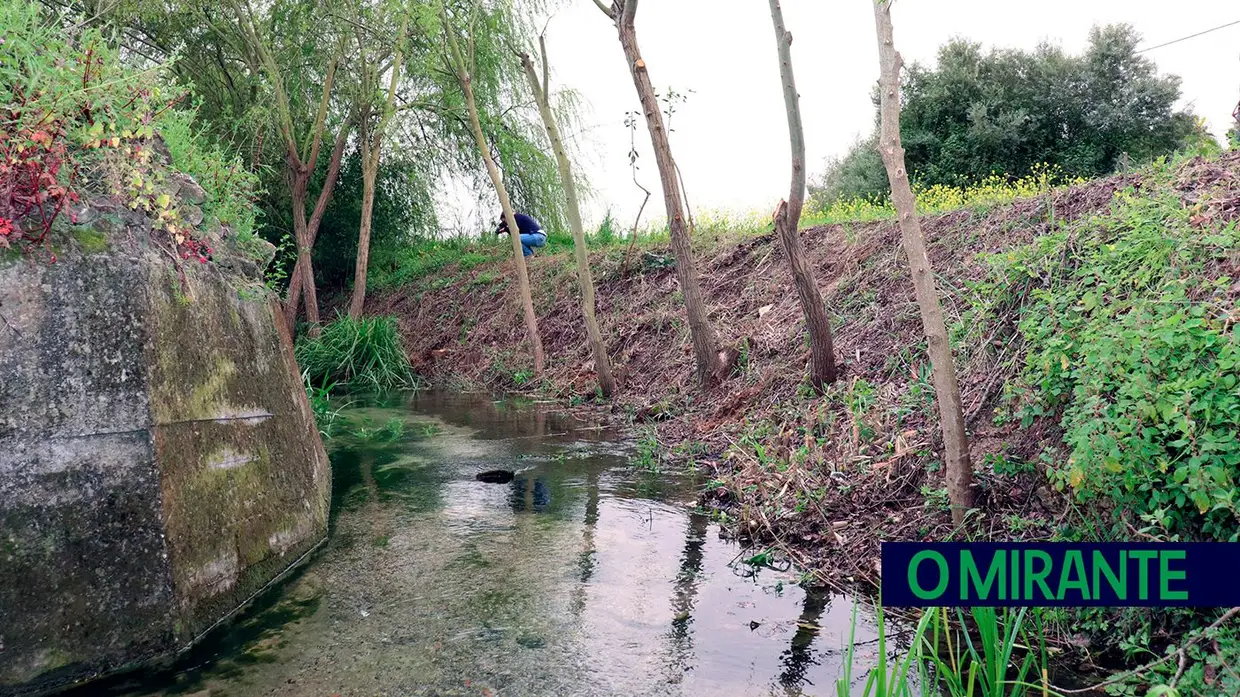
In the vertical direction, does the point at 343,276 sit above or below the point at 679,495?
above

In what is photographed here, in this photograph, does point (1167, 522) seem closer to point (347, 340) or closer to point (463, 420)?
point (463, 420)

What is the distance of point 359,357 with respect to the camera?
44.0 feet

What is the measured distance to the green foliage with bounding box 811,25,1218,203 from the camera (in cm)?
1969

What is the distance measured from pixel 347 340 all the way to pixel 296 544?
9452 mm

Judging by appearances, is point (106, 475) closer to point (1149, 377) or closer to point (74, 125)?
point (74, 125)

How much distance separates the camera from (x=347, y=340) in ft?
44.1

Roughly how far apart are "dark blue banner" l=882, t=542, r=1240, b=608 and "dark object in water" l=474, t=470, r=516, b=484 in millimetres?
3695

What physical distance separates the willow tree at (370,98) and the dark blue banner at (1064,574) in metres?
12.1

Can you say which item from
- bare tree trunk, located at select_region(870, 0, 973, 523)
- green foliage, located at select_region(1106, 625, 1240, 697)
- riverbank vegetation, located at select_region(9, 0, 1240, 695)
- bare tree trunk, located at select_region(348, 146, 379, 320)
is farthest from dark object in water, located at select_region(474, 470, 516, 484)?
bare tree trunk, located at select_region(348, 146, 379, 320)

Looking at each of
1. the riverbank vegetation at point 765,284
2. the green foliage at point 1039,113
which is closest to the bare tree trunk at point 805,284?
the riverbank vegetation at point 765,284

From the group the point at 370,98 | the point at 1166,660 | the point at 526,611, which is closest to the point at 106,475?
the point at 526,611

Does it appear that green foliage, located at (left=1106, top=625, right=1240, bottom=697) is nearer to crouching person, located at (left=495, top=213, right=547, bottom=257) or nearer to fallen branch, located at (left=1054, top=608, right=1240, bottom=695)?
fallen branch, located at (left=1054, top=608, right=1240, bottom=695)

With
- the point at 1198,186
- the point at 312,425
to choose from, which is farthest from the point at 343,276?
the point at 1198,186

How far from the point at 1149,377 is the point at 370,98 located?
13.1 metres
